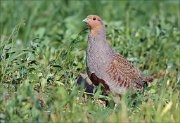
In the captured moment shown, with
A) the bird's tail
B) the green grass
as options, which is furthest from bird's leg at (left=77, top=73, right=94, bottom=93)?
the bird's tail

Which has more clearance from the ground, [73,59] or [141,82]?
[73,59]

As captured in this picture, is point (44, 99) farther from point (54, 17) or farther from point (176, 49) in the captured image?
point (54, 17)

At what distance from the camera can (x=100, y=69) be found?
6.64 meters

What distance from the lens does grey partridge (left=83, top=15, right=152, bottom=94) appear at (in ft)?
21.8

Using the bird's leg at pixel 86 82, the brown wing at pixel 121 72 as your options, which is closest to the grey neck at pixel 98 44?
the brown wing at pixel 121 72

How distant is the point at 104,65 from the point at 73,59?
42cm

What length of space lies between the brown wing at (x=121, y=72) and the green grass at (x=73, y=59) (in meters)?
0.20

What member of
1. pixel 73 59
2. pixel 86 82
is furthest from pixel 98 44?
pixel 86 82

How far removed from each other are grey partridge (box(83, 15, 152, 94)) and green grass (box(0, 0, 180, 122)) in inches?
7.1

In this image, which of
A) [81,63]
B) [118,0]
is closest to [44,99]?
[81,63]

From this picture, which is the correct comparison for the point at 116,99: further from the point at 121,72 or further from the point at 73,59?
the point at 73,59

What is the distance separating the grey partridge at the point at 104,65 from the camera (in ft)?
21.8

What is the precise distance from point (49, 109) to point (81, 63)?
5.98 feet

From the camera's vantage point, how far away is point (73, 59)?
6961 mm
